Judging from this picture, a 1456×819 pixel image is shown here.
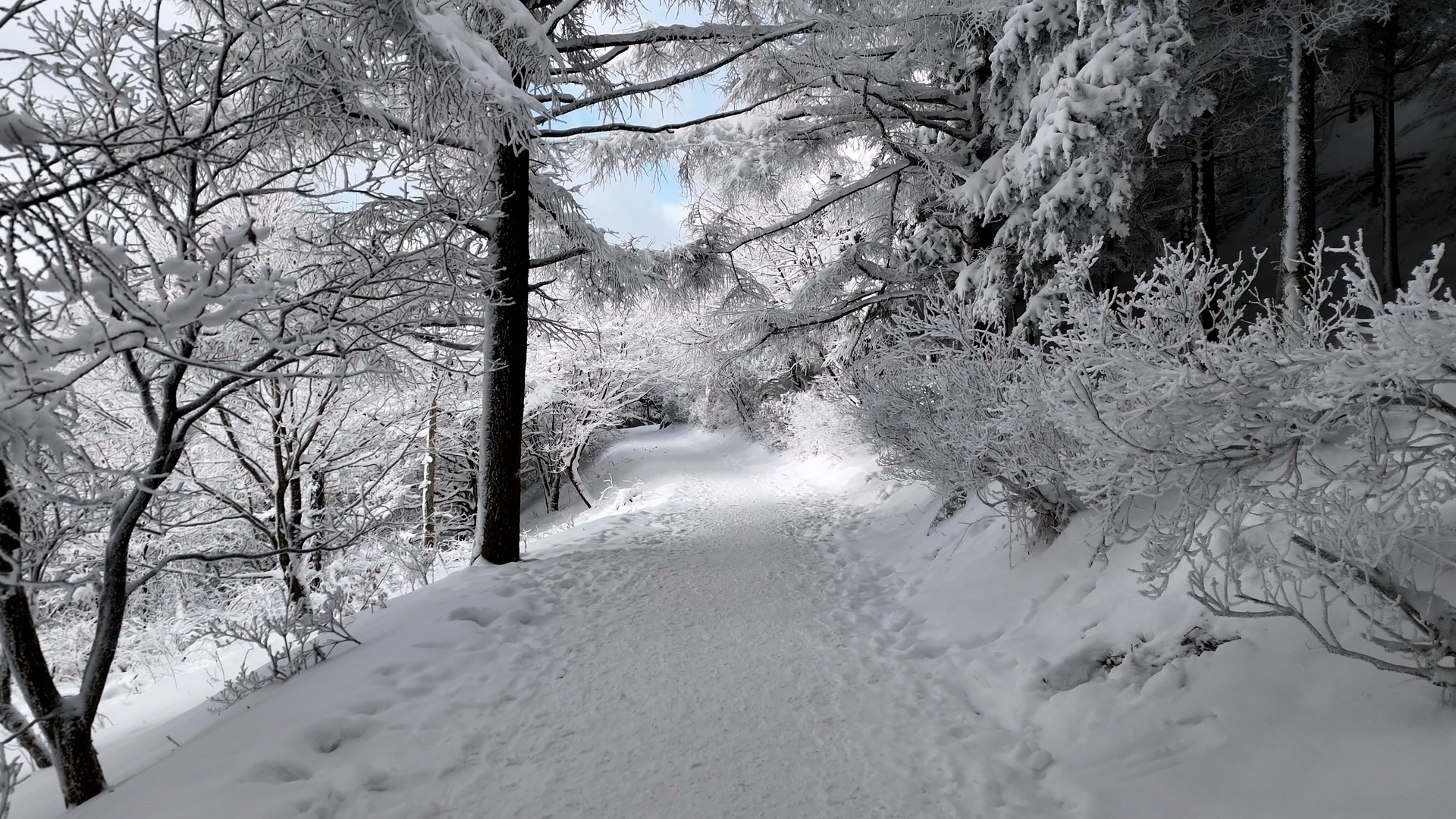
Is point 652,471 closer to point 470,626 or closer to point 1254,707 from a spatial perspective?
point 470,626

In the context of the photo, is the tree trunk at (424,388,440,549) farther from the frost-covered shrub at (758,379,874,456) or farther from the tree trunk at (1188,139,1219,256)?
the tree trunk at (1188,139,1219,256)

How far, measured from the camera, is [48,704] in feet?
10.1

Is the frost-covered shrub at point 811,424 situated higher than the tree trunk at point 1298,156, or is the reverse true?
the tree trunk at point 1298,156

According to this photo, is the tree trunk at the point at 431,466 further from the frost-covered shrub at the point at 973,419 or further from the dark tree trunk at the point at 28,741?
the frost-covered shrub at the point at 973,419

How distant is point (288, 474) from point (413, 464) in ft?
9.38

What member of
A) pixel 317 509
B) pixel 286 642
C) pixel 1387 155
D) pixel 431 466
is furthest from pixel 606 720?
pixel 1387 155

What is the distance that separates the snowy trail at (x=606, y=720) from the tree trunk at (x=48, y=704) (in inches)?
14.1

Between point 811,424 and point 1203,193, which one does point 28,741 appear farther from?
point 1203,193

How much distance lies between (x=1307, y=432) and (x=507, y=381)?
20.4 ft

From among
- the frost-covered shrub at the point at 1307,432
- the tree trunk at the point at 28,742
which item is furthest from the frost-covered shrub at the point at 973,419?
the tree trunk at the point at 28,742

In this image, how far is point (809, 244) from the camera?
1574 cm

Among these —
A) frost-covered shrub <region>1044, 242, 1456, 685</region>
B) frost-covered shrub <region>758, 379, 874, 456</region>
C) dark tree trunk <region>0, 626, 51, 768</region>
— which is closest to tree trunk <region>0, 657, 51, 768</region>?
dark tree trunk <region>0, 626, 51, 768</region>

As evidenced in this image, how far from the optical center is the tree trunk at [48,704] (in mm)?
2986

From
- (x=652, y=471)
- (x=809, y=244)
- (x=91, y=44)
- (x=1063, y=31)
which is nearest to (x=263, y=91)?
(x=91, y=44)
